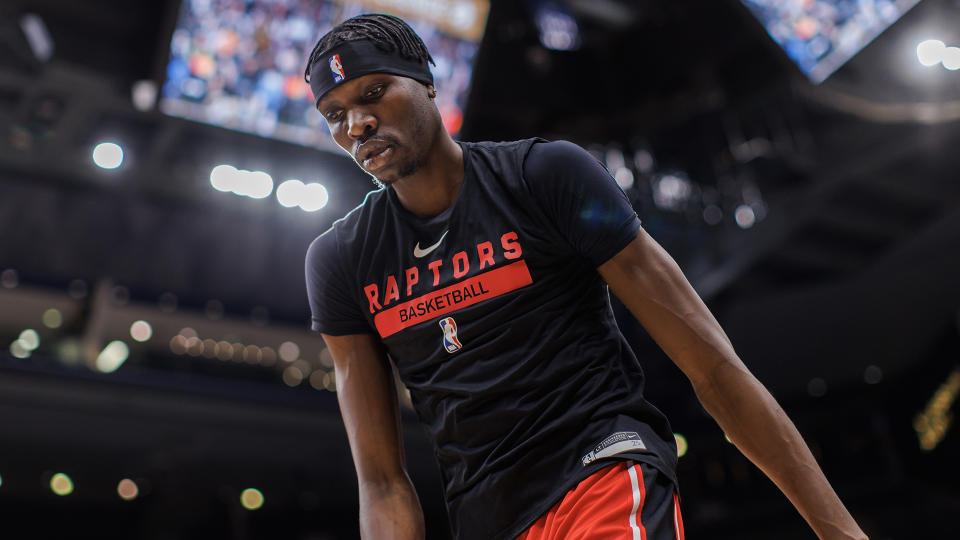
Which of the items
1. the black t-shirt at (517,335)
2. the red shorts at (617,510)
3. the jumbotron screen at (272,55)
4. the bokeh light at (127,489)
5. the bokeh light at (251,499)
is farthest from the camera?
the bokeh light at (251,499)

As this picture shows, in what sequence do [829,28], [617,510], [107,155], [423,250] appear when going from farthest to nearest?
[107,155] < [829,28] < [423,250] < [617,510]

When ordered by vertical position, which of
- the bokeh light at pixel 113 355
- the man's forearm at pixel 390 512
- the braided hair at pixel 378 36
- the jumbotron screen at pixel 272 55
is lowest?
the man's forearm at pixel 390 512

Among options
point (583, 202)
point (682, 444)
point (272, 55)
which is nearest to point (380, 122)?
point (583, 202)

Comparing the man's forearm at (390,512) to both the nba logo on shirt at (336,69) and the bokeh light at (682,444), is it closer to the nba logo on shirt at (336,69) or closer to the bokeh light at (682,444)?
the nba logo on shirt at (336,69)

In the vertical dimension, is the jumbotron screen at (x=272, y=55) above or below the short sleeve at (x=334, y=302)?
above

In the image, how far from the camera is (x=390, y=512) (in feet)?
4.73

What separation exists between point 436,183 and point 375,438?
45 centimetres

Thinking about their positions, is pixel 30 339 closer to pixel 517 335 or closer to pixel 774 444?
pixel 517 335

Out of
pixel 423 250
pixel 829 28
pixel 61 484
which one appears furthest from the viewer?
pixel 61 484

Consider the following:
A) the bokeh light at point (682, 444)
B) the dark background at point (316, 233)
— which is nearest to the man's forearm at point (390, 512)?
the dark background at point (316, 233)

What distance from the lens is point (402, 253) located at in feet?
4.78

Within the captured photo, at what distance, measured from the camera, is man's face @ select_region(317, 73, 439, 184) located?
1362 millimetres

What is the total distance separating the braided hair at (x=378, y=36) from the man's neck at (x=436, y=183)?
15cm

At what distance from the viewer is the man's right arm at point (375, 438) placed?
144cm
